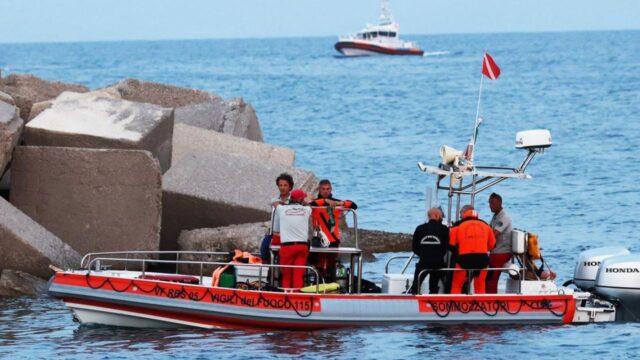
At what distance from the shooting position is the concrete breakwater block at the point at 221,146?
22156mm

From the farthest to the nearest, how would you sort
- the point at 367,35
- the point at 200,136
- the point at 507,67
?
the point at 367,35
the point at 507,67
the point at 200,136

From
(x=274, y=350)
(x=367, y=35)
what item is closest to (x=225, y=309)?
(x=274, y=350)

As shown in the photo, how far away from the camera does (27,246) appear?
55.7ft

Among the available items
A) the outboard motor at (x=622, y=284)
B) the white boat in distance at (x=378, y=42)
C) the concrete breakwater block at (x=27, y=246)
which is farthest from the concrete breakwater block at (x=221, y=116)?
the white boat in distance at (x=378, y=42)

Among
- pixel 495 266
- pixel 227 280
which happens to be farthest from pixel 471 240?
pixel 227 280

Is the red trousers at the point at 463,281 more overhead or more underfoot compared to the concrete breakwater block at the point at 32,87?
more underfoot

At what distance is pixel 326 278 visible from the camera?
15.8m

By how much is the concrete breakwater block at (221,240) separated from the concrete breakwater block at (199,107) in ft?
22.0

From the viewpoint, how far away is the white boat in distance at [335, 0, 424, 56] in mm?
128750

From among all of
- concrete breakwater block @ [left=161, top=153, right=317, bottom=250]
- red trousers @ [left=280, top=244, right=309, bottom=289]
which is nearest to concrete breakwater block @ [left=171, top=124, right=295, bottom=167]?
concrete breakwater block @ [left=161, top=153, right=317, bottom=250]

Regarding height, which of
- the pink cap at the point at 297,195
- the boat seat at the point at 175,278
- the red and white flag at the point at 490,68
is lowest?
the boat seat at the point at 175,278

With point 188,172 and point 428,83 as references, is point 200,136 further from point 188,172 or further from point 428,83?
point 428,83

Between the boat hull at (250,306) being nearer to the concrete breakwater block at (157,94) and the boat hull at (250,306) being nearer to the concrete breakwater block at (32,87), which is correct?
the concrete breakwater block at (32,87)

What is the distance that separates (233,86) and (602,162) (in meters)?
43.3
